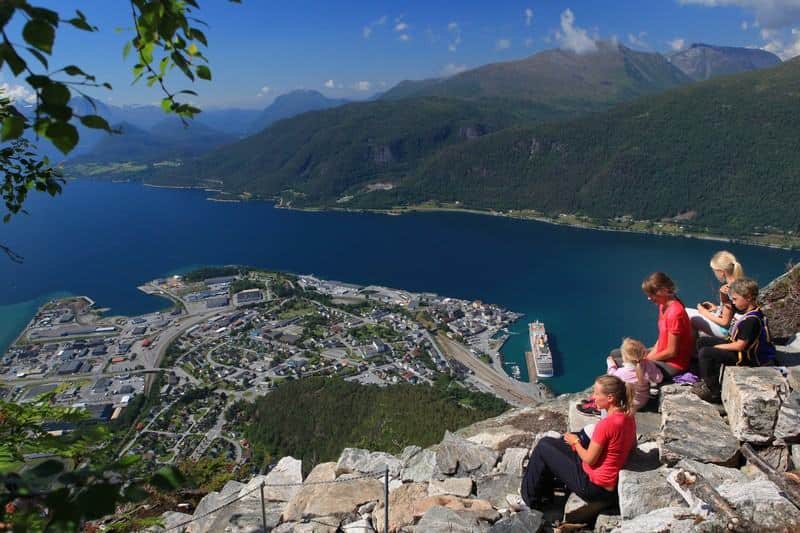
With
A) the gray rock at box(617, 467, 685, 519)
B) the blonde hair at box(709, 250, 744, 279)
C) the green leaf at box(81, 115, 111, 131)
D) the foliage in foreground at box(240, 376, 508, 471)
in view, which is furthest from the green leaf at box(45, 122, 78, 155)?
the foliage in foreground at box(240, 376, 508, 471)

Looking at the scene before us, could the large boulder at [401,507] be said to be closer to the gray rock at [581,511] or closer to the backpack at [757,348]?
the gray rock at [581,511]

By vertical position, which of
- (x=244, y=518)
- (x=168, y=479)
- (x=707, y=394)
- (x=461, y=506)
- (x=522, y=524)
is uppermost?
(x=168, y=479)

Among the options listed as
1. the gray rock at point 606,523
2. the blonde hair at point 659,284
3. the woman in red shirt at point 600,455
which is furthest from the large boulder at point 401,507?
the blonde hair at point 659,284

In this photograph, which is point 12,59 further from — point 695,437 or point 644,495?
point 695,437

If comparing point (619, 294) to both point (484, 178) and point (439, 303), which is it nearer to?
point (439, 303)

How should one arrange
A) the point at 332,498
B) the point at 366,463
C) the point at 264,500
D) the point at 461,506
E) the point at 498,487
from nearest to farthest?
the point at 461,506, the point at 498,487, the point at 332,498, the point at 264,500, the point at 366,463

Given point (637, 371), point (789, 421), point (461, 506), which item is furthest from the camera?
point (637, 371)

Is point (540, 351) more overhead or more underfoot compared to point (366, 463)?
more underfoot

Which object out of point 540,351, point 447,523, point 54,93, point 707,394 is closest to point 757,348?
point 707,394
